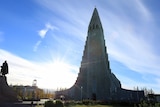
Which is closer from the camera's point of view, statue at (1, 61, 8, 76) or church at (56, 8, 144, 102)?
statue at (1, 61, 8, 76)

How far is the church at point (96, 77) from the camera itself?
53725 millimetres

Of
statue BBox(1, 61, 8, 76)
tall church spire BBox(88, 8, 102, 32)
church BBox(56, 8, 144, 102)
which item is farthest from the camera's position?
tall church spire BBox(88, 8, 102, 32)

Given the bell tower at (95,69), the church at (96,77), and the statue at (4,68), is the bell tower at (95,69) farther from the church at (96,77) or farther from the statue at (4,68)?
the statue at (4,68)

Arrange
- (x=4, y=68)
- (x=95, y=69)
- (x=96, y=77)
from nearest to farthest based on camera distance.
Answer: (x=4, y=68)
(x=96, y=77)
(x=95, y=69)

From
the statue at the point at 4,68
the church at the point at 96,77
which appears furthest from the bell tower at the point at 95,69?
the statue at the point at 4,68

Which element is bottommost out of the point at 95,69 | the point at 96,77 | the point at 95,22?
the point at 96,77

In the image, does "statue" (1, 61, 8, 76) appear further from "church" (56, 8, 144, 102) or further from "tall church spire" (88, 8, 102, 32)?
"tall church spire" (88, 8, 102, 32)

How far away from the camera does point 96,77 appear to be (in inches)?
2258

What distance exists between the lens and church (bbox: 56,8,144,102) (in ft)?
176

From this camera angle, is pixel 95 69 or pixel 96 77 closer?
pixel 96 77

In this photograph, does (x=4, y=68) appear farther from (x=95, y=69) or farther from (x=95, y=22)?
(x=95, y=22)

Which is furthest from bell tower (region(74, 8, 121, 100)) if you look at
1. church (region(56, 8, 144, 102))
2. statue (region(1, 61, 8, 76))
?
statue (region(1, 61, 8, 76))

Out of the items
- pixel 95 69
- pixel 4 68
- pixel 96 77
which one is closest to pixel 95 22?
pixel 95 69

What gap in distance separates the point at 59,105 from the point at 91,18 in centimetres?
5403
